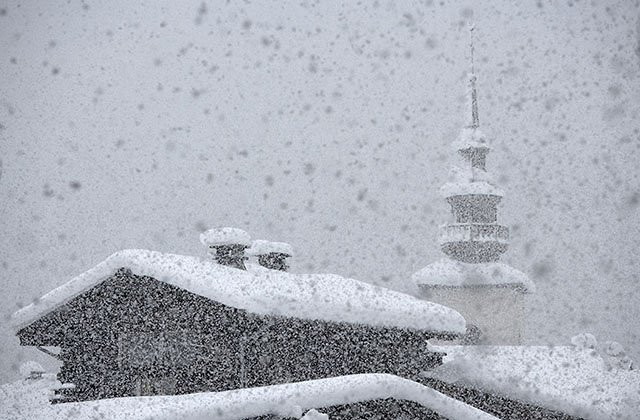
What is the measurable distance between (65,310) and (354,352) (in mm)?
4388

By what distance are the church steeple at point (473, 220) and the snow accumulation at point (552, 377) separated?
7328 millimetres

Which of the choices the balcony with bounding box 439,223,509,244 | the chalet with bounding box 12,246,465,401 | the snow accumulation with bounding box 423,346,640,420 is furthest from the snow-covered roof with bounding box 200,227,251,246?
the balcony with bounding box 439,223,509,244

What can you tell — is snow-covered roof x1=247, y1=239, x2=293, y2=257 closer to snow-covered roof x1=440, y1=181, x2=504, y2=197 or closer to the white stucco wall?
the white stucco wall

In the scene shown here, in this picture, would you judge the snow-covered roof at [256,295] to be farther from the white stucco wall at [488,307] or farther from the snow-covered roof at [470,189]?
the snow-covered roof at [470,189]

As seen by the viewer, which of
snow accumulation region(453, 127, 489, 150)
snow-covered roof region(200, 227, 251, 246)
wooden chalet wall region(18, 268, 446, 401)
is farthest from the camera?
snow accumulation region(453, 127, 489, 150)

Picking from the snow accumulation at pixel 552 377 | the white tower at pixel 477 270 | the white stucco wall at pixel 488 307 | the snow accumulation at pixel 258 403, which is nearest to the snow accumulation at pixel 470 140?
the white tower at pixel 477 270

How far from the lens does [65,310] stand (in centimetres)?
1177

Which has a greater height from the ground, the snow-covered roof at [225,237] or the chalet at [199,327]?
the snow-covered roof at [225,237]

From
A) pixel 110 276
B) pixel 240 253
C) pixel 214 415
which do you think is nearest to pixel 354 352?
pixel 240 253

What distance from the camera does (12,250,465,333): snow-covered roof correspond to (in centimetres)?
1045

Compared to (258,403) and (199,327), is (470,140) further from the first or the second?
(258,403)

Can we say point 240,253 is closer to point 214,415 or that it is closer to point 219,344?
point 219,344

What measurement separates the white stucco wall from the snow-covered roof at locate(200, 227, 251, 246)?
1375 centimetres

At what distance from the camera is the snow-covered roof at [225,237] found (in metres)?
13.3
